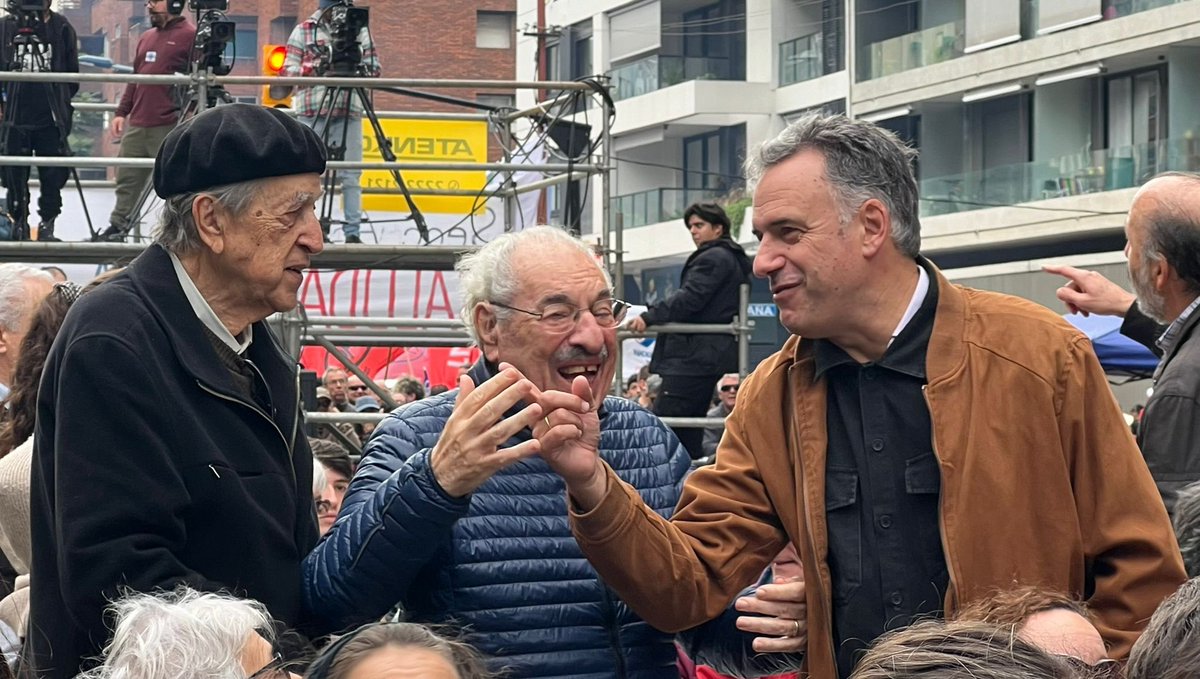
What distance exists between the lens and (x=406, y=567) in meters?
3.24

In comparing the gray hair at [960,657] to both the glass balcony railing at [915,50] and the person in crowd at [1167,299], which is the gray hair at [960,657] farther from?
the glass balcony railing at [915,50]

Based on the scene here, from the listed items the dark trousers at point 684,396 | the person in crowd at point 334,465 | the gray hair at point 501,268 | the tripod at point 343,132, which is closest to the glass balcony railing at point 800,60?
the dark trousers at point 684,396

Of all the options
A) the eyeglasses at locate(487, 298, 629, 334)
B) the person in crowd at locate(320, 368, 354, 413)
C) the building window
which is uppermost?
the building window

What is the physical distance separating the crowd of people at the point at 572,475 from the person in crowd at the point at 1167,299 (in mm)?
1116

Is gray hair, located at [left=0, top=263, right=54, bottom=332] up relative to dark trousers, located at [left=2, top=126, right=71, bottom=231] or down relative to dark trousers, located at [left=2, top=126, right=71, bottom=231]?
down

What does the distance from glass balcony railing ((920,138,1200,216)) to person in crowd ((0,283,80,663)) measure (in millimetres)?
24322

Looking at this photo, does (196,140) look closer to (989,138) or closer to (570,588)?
(570,588)

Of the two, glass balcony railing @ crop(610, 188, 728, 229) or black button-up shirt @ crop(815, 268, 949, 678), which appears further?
glass balcony railing @ crop(610, 188, 728, 229)

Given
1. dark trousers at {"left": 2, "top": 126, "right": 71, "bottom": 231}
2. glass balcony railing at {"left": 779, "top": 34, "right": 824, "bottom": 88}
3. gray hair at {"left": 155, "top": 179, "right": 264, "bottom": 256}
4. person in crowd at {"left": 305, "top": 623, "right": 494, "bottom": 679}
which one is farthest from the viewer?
glass balcony railing at {"left": 779, "top": 34, "right": 824, "bottom": 88}

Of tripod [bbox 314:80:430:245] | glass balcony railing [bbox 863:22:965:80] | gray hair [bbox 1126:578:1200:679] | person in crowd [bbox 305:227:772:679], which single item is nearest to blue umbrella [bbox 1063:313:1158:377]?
tripod [bbox 314:80:430:245]

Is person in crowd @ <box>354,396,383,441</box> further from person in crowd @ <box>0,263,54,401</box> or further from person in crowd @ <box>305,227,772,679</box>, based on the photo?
person in crowd @ <box>305,227,772,679</box>

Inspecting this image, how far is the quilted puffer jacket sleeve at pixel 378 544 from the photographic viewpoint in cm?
314

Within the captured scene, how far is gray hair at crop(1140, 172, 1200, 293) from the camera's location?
183 inches

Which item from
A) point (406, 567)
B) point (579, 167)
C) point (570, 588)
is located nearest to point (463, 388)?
point (406, 567)
